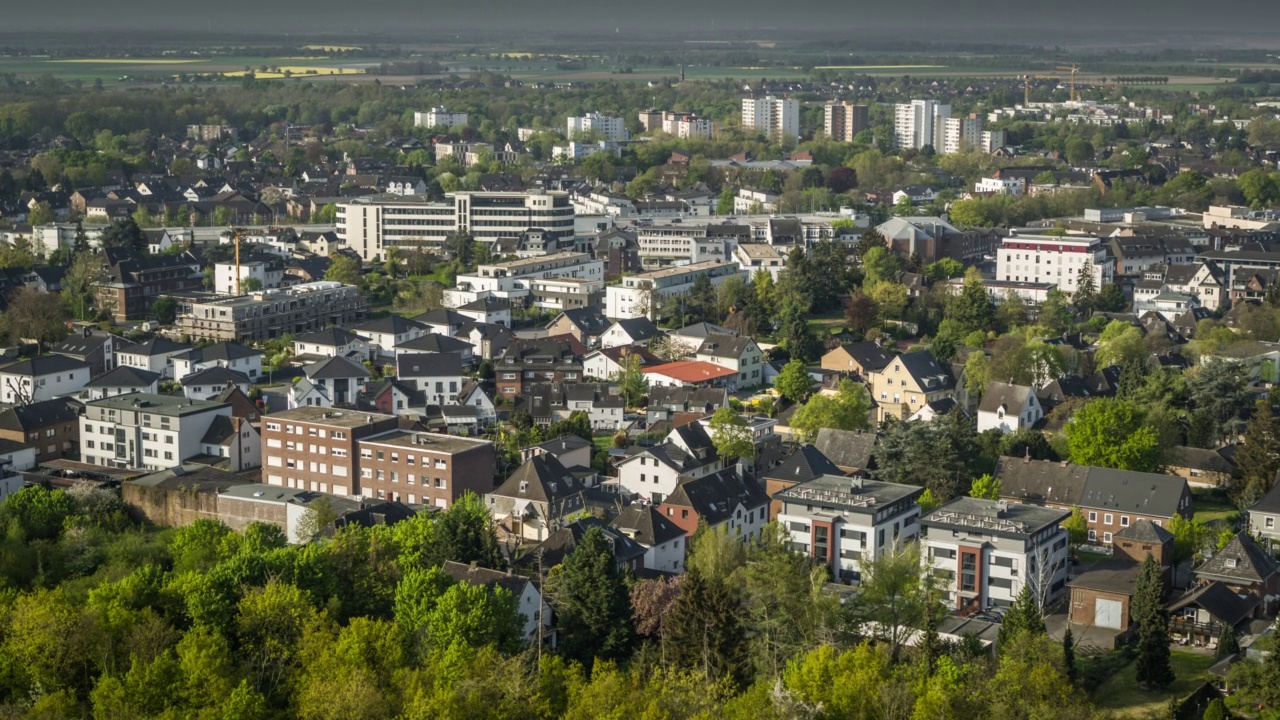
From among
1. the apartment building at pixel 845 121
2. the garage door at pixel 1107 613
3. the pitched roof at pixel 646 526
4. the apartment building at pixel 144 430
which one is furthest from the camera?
the apartment building at pixel 845 121

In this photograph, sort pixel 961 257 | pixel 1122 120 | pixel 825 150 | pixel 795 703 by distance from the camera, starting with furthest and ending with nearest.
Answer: pixel 1122 120 < pixel 825 150 < pixel 961 257 < pixel 795 703

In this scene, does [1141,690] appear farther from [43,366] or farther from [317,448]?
[43,366]

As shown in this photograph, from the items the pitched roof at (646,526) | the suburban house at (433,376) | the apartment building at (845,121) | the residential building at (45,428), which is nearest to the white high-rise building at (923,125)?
the apartment building at (845,121)

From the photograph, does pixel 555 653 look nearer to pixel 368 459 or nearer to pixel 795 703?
pixel 795 703

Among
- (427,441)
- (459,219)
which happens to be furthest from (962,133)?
(427,441)

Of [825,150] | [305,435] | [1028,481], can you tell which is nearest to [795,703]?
[1028,481]

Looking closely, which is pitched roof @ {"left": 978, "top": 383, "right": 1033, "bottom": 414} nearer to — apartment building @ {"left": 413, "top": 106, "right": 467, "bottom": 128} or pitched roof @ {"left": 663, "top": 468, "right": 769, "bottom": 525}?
pitched roof @ {"left": 663, "top": 468, "right": 769, "bottom": 525}

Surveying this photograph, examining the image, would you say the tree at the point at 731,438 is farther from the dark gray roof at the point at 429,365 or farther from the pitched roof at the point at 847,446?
the dark gray roof at the point at 429,365
